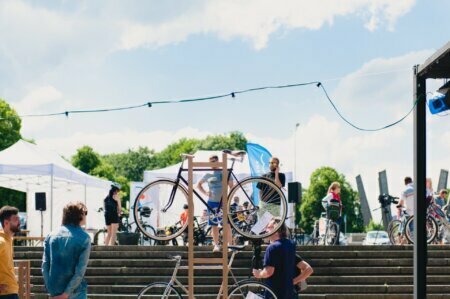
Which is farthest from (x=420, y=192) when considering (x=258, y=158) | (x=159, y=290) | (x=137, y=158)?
(x=137, y=158)

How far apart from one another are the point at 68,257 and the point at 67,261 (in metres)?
0.04

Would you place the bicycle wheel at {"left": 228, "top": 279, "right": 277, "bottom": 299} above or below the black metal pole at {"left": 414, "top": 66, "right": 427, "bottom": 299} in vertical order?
below

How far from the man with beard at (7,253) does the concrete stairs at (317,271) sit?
27.2 ft

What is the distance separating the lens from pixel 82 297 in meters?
7.50

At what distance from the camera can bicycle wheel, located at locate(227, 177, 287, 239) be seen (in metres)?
11.4

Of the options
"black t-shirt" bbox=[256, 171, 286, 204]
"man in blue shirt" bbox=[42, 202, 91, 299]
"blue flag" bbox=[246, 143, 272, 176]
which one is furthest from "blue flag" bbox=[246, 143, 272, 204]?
"man in blue shirt" bbox=[42, 202, 91, 299]

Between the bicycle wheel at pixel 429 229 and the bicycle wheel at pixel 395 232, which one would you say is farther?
the bicycle wheel at pixel 395 232

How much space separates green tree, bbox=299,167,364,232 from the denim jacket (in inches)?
3023

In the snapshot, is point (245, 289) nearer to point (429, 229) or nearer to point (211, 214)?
point (211, 214)

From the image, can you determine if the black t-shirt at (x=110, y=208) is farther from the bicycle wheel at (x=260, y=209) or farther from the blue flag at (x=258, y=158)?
the bicycle wheel at (x=260, y=209)

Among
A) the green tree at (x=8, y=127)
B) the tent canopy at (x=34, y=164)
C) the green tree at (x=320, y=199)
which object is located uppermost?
the green tree at (x=8, y=127)

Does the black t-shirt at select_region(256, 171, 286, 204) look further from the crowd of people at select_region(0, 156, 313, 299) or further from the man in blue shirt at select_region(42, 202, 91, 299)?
the man in blue shirt at select_region(42, 202, 91, 299)

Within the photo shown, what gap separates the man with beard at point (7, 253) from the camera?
7.98 meters

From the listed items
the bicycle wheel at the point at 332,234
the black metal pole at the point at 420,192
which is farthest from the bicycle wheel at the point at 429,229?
the black metal pole at the point at 420,192
